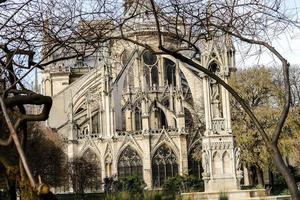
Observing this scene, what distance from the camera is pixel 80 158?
51219 millimetres

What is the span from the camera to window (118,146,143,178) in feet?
171

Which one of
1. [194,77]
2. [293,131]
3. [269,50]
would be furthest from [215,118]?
[194,77]

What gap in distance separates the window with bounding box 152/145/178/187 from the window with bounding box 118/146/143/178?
128cm

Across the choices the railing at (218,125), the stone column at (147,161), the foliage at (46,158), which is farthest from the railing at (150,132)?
the railing at (218,125)

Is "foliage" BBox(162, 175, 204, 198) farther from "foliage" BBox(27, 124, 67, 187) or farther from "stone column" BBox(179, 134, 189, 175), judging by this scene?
"foliage" BBox(27, 124, 67, 187)

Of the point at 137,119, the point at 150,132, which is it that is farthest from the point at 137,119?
the point at 150,132

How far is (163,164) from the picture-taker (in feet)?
172

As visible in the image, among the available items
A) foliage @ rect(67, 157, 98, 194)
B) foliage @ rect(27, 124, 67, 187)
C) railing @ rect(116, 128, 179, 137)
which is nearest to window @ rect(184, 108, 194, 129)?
railing @ rect(116, 128, 179, 137)

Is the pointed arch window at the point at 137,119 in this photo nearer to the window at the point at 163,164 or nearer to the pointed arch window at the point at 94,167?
the window at the point at 163,164

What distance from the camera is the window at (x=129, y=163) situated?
52.2 m

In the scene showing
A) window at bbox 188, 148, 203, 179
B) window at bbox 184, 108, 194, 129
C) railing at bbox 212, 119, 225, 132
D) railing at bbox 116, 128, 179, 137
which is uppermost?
window at bbox 184, 108, 194, 129

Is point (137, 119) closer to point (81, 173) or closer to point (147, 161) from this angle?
point (147, 161)

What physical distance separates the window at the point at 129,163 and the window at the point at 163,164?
1.28 meters

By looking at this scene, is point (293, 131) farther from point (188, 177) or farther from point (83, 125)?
point (83, 125)
